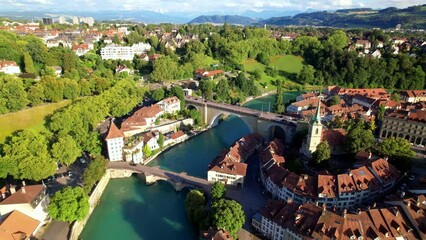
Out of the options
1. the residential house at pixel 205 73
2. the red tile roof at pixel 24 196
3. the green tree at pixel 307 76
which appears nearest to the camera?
the red tile roof at pixel 24 196

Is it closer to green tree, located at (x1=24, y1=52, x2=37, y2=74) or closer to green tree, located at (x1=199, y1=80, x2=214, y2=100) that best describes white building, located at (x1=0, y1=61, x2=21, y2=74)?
green tree, located at (x1=24, y1=52, x2=37, y2=74)

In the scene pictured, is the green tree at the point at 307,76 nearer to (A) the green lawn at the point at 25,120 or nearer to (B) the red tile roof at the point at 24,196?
(A) the green lawn at the point at 25,120

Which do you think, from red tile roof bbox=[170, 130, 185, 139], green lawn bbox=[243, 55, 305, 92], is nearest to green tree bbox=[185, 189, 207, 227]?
red tile roof bbox=[170, 130, 185, 139]

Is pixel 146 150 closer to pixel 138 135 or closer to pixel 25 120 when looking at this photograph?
pixel 138 135

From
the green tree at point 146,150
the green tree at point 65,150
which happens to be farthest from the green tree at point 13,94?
the green tree at point 146,150

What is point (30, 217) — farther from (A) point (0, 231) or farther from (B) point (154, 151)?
(B) point (154, 151)

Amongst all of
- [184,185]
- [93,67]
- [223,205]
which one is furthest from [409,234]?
[93,67]
